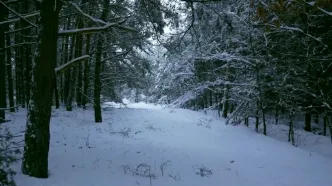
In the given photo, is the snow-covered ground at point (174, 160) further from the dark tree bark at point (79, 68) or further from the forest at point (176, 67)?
the dark tree bark at point (79, 68)

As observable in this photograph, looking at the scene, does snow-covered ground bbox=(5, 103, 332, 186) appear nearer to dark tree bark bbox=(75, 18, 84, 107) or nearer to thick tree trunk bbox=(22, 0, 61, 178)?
thick tree trunk bbox=(22, 0, 61, 178)

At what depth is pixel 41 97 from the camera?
4.85m

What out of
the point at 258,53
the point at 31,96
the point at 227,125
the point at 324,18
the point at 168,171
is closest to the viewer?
the point at 31,96

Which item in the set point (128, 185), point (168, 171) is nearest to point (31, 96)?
point (128, 185)

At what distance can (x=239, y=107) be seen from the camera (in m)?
13.0

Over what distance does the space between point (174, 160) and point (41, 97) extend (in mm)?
4219

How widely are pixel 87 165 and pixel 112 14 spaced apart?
9.91 metres

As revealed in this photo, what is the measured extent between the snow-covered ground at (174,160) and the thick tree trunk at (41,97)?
36 cm

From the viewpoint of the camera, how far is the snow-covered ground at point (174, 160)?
5660mm

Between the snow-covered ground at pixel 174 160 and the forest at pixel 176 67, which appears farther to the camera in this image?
the snow-covered ground at pixel 174 160

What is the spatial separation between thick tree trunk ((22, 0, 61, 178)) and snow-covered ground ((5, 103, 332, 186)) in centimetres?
36

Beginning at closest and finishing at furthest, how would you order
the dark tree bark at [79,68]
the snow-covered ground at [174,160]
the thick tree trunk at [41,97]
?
the thick tree trunk at [41,97]
the snow-covered ground at [174,160]
the dark tree bark at [79,68]

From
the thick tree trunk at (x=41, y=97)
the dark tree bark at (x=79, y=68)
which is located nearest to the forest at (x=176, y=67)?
the thick tree trunk at (x=41, y=97)

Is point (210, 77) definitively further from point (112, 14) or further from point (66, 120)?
point (66, 120)
